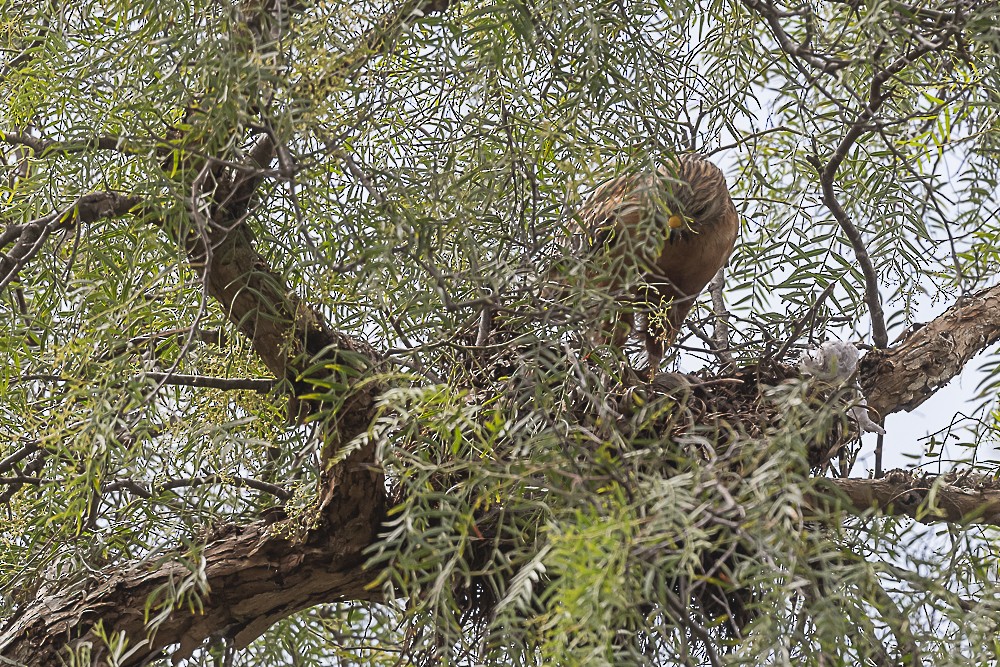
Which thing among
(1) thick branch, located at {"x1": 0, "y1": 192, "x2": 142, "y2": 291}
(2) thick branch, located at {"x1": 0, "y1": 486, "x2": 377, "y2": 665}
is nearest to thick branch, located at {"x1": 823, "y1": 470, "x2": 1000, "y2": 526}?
(2) thick branch, located at {"x1": 0, "y1": 486, "x2": 377, "y2": 665}

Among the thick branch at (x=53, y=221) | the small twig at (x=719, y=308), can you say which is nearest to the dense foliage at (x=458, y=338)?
the thick branch at (x=53, y=221)

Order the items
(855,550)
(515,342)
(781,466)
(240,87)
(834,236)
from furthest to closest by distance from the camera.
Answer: (834,236)
(855,550)
(515,342)
(240,87)
(781,466)

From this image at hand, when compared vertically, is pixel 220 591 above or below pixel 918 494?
below

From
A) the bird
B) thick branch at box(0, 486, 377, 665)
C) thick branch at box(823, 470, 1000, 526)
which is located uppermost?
the bird

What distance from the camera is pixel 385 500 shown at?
1384 millimetres

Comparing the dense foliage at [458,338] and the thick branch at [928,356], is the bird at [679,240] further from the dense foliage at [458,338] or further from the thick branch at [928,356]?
the thick branch at [928,356]

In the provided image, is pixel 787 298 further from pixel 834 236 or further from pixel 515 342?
pixel 515 342

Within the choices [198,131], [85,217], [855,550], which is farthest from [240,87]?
[855,550]

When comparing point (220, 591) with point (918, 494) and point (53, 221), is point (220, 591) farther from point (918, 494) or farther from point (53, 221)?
point (918, 494)

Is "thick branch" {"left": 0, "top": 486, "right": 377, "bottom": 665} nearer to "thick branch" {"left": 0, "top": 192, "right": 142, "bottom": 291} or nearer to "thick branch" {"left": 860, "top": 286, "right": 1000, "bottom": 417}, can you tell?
"thick branch" {"left": 0, "top": 192, "right": 142, "bottom": 291}

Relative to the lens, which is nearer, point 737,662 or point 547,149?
point 737,662

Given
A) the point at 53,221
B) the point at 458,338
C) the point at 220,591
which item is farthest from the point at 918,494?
the point at 53,221

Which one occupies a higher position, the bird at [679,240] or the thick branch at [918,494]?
the bird at [679,240]

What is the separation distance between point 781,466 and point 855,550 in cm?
48
